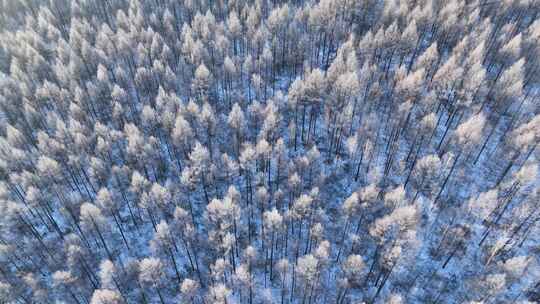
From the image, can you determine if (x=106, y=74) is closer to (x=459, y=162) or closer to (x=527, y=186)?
(x=459, y=162)

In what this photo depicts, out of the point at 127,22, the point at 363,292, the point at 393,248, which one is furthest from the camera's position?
the point at 127,22

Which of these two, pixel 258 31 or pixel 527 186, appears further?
pixel 258 31

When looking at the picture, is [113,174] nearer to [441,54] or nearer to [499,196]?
[499,196]

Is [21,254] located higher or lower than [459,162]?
lower

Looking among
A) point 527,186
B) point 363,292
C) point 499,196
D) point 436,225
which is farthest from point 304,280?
point 527,186

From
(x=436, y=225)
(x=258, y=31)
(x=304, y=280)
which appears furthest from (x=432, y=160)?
(x=258, y=31)

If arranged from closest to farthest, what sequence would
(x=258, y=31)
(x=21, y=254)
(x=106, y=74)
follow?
1. (x=21, y=254)
2. (x=106, y=74)
3. (x=258, y=31)

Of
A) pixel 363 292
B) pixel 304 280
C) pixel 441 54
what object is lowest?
pixel 363 292
